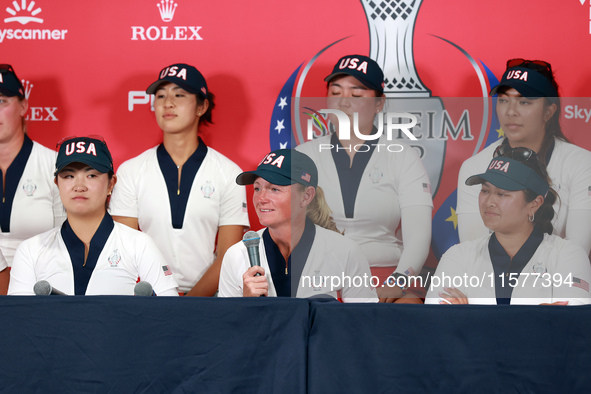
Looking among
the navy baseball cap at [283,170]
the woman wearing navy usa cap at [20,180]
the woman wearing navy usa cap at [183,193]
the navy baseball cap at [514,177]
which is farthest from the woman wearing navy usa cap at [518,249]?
the woman wearing navy usa cap at [20,180]

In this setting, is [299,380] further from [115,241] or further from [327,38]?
[327,38]

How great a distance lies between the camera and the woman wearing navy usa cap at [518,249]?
177cm

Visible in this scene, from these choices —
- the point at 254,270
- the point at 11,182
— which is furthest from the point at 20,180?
the point at 254,270

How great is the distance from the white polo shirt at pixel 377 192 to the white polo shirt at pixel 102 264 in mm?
895

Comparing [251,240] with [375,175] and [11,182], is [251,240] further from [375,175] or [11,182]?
[11,182]

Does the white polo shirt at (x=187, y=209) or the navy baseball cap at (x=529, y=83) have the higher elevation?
the navy baseball cap at (x=529, y=83)

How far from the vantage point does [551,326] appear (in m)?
1.60

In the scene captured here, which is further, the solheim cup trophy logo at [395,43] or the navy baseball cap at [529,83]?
the solheim cup trophy logo at [395,43]

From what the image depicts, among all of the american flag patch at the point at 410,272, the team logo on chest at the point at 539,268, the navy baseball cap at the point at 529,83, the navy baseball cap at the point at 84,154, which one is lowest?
the american flag patch at the point at 410,272

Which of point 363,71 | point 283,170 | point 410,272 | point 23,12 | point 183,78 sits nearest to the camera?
point 410,272

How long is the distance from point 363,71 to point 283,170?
0.74 metres

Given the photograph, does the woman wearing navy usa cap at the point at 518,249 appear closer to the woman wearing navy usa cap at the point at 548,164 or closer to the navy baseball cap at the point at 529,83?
the woman wearing navy usa cap at the point at 548,164

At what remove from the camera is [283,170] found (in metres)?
2.41

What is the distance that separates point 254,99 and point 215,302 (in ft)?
6.00
